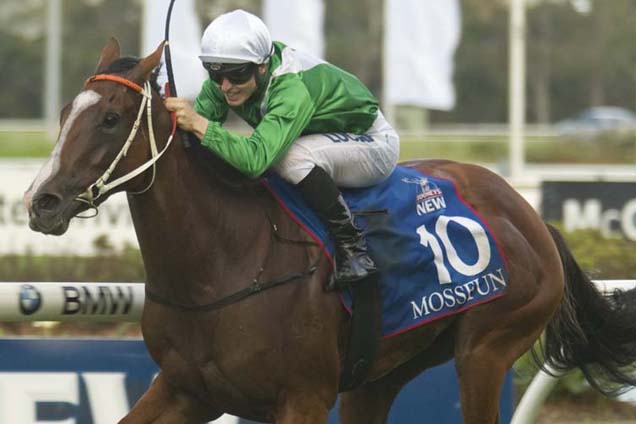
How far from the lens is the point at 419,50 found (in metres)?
16.3

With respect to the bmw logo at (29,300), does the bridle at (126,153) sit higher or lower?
higher

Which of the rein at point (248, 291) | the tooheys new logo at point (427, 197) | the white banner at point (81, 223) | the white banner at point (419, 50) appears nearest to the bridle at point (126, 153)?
the rein at point (248, 291)

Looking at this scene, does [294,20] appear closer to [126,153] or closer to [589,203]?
[589,203]

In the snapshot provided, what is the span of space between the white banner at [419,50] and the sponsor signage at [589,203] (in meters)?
5.16

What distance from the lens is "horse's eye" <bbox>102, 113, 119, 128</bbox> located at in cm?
390

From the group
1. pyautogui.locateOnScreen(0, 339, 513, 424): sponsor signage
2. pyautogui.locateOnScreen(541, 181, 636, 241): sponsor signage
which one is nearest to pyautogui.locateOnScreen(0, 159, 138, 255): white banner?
pyautogui.locateOnScreen(541, 181, 636, 241): sponsor signage

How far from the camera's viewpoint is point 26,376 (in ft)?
15.9

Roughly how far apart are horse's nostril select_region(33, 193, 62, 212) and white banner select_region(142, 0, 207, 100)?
10.5 m

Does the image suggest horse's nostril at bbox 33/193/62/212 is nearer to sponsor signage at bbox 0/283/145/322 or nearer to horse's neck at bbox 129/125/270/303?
horse's neck at bbox 129/125/270/303

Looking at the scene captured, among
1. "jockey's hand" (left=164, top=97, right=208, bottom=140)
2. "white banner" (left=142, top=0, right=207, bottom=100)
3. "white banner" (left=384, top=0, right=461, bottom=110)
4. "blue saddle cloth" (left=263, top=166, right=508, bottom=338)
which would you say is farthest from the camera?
"white banner" (left=384, top=0, right=461, bottom=110)

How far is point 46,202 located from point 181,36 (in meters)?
11.5

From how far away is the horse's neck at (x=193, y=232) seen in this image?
4.11 metres

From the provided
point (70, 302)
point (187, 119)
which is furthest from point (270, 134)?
point (70, 302)

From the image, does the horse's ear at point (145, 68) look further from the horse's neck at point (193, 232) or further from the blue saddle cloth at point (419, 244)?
the blue saddle cloth at point (419, 244)
